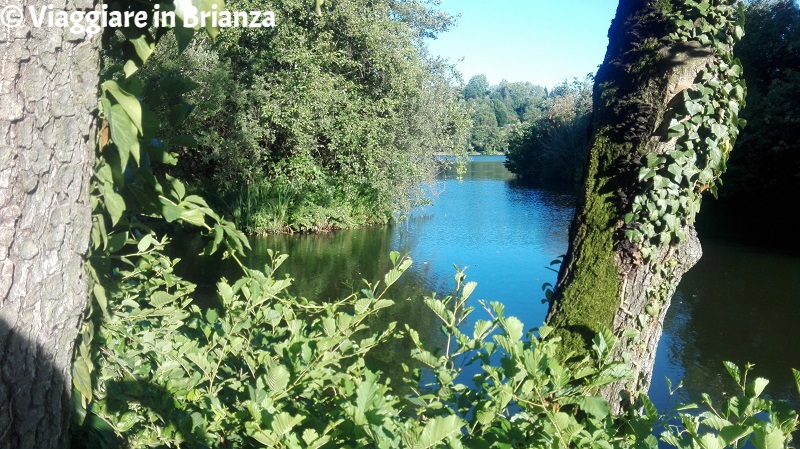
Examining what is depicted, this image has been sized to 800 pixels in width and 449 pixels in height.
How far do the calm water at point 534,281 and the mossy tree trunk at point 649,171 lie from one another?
1.51 m

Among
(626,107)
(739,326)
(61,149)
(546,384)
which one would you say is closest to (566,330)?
(626,107)

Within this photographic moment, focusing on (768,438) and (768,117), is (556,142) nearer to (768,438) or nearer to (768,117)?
(768,117)

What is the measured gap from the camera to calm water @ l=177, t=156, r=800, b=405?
22.7 feet

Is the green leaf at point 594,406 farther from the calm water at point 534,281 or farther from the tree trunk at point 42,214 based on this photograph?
the calm water at point 534,281

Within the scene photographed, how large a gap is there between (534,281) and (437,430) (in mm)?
8852

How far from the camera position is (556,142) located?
34281 mm

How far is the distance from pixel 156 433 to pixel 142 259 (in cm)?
60

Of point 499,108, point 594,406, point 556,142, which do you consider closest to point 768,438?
point 594,406

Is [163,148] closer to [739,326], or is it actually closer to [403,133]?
[739,326]

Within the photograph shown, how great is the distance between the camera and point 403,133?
14516 mm

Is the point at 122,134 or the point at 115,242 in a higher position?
the point at 122,134

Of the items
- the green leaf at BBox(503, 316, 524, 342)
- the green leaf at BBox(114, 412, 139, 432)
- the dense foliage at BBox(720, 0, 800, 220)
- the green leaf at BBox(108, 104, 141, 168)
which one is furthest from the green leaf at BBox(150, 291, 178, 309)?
the dense foliage at BBox(720, 0, 800, 220)

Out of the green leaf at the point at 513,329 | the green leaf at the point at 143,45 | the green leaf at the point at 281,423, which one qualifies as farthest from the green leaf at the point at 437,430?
the green leaf at the point at 143,45

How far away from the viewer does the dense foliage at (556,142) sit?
3247 cm
